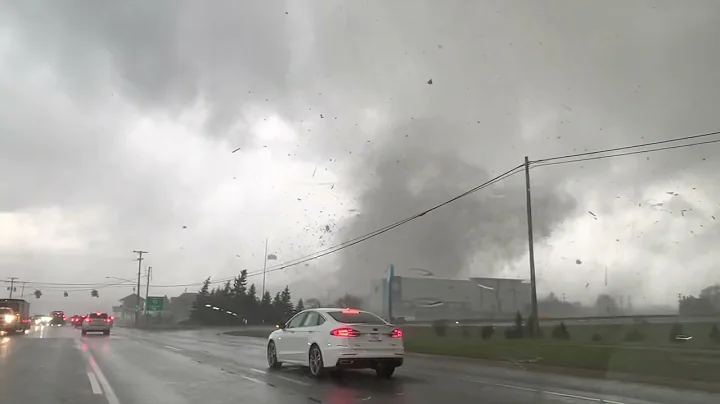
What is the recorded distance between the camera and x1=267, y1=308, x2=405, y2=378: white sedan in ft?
46.2

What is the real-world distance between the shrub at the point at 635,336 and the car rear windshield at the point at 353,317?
21600 millimetres

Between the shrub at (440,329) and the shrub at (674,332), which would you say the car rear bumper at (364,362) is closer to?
the shrub at (674,332)

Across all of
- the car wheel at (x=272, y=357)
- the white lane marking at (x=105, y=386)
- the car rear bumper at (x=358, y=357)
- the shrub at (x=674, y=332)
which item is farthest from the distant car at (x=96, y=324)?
the shrub at (x=674, y=332)

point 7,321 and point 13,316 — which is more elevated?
point 13,316

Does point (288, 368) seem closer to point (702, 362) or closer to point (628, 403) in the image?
point (628, 403)

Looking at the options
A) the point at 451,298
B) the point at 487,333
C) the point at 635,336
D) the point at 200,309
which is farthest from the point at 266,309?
the point at 635,336

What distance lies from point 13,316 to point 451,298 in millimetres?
31203

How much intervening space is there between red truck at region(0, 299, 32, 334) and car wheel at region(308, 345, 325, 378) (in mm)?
34197

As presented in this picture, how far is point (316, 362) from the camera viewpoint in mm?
14656

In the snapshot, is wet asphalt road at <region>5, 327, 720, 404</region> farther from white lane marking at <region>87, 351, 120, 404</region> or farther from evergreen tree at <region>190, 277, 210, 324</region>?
evergreen tree at <region>190, 277, 210, 324</region>

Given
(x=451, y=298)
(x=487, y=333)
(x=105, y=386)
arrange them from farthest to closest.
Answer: (x=451, y=298) → (x=487, y=333) → (x=105, y=386)

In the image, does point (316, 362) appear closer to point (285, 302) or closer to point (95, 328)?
point (95, 328)

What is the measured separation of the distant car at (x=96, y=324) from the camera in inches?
1684

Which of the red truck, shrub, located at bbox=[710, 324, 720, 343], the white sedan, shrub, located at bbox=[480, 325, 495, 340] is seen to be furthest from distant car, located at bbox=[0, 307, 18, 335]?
shrub, located at bbox=[710, 324, 720, 343]
